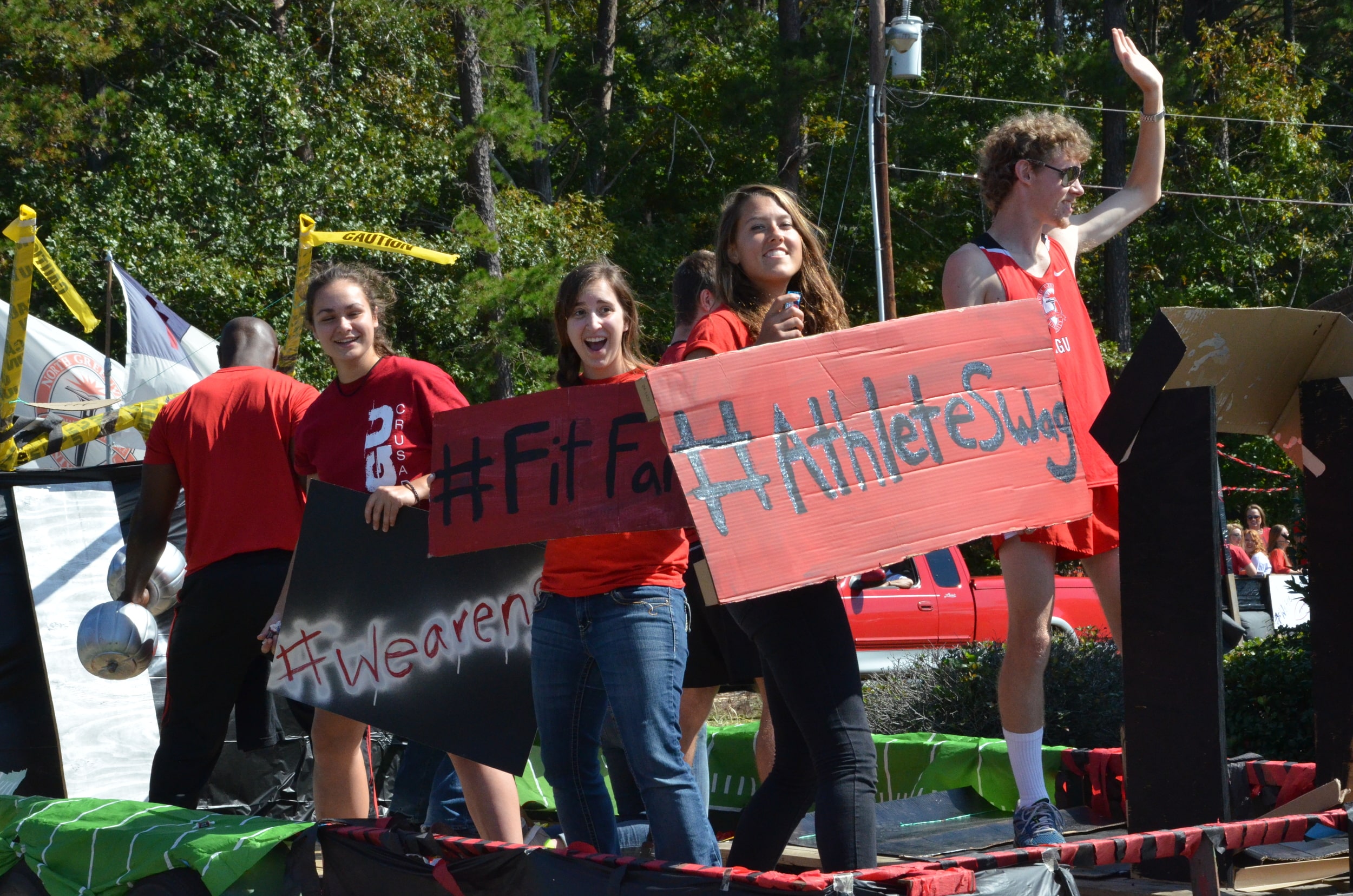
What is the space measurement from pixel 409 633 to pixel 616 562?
0.86 meters

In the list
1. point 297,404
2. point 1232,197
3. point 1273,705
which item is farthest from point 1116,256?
point 297,404

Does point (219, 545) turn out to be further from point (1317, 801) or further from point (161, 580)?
point (1317, 801)

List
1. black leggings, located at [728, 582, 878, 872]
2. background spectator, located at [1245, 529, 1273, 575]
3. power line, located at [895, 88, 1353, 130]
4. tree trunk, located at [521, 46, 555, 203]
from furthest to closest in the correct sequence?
1. tree trunk, located at [521, 46, 555, 203]
2. power line, located at [895, 88, 1353, 130]
3. background spectator, located at [1245, 529, 1273, 575]
4. black leggings, located at [728, 582, 878, 872]

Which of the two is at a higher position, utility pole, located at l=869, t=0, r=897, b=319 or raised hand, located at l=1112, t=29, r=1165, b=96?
utility pole, located at l=869, t=0, r=897, b=319

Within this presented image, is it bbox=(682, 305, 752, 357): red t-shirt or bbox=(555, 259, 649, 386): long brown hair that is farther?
bbox=(555, 259, 649, 386): long brown hair

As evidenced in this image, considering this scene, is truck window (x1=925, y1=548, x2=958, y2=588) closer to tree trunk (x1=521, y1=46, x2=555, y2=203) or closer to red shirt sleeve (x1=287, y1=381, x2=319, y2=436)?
red shirt sleeve (x1=287, y1=381, x2=319, y2=436)

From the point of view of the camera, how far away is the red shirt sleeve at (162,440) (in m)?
4.46

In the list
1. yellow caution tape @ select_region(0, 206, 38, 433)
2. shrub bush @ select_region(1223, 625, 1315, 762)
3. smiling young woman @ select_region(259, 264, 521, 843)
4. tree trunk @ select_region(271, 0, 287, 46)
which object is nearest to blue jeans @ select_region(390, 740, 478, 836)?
smiling young woman @ select_region(259, 264, 521, 843)

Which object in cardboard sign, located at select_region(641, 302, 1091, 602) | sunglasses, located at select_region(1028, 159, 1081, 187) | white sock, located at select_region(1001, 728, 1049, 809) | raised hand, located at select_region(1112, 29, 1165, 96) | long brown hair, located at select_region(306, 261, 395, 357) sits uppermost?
raised hand, located at select_region(1112, 29, 1165, 96)

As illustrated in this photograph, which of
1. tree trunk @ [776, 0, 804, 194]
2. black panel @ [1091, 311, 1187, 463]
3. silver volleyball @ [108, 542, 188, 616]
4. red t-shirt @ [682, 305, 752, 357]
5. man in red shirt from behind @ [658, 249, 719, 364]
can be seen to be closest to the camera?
red t-shirt @ [682, 305, 752, 357]

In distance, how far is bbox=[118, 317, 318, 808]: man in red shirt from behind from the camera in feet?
13.8

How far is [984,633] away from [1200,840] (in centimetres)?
991

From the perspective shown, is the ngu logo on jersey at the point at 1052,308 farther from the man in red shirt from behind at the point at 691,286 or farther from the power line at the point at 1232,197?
the power line at the point at 1232,197

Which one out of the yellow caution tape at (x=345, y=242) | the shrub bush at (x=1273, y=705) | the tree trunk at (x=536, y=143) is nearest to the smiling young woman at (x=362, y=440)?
the yellow caution tape at (x=345, y=242)
